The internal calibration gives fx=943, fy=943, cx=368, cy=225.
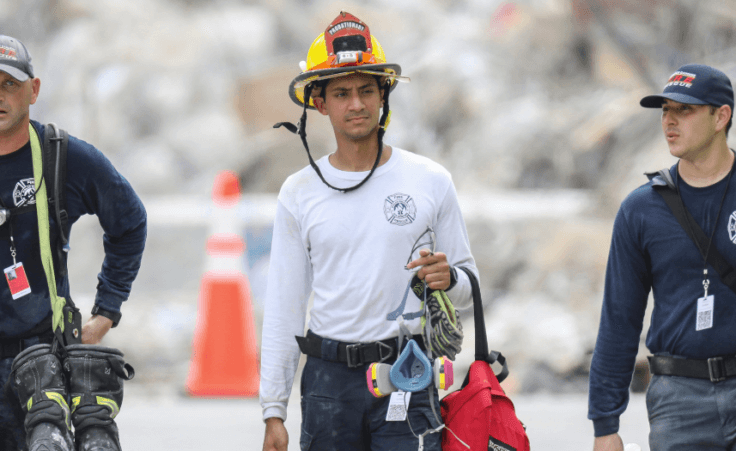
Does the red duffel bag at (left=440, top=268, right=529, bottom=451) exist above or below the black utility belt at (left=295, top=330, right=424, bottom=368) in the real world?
below

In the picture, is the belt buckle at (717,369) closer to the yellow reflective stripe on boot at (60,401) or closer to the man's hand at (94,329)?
the yellow reflective stripe on boot at (60,401)

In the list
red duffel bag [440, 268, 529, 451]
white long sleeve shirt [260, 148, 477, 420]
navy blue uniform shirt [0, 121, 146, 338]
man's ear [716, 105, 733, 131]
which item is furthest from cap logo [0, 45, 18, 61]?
man's ear [716, 105, 733, 131]

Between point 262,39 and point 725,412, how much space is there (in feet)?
31.8

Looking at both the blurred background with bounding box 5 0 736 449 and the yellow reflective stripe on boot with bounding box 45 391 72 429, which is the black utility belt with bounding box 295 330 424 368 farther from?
the blurred background with bounding box 5 0 736 449

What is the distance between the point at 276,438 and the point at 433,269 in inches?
32.6

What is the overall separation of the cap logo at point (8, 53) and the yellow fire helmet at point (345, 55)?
37.8 inches

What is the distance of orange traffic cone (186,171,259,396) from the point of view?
6.62 meters

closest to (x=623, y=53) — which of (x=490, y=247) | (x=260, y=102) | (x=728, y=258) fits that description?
(x=490, y=247)

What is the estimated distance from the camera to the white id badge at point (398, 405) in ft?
9.87

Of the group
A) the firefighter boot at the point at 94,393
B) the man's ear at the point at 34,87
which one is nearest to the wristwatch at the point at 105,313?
the firefighter boot at the point at 94,393

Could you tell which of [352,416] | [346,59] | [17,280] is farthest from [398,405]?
[17,280]

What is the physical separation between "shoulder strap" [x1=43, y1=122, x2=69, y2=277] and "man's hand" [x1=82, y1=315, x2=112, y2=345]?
299mm

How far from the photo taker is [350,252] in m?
3.16

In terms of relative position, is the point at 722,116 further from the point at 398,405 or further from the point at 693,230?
the point at 398,405
